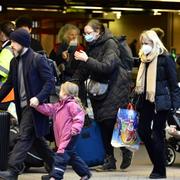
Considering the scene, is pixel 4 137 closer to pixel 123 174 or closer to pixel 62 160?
pixel 62 160

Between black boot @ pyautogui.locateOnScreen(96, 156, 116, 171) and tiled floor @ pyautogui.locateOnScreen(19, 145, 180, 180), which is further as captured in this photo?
black boot @ pyautogui.locateOnScreen(96, 156, 116, 171)

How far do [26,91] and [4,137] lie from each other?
606 millimetres

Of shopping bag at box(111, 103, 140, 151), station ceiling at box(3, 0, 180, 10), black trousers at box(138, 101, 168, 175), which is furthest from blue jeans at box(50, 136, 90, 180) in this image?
station ceiling at box(3, 0, 180, 10)

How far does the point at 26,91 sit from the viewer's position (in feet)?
25.4

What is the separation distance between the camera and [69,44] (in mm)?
10164

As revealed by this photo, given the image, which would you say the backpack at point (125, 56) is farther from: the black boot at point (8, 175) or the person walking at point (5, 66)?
the black boot at point (8, 175)

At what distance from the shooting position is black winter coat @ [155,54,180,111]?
8.20m

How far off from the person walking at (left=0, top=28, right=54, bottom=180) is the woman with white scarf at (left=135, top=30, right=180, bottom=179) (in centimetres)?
127

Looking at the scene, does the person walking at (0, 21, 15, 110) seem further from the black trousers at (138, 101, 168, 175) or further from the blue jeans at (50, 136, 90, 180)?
the black trousers at (138, 101, 168, 175)

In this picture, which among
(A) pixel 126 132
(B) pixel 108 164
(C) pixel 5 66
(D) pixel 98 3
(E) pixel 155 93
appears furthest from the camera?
(D) pixel 98 3

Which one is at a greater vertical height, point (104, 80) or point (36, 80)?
point (36, 80)

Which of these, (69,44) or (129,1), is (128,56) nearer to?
(69,44)

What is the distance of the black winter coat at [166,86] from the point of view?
8.20m

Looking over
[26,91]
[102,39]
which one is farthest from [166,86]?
[26,91]
